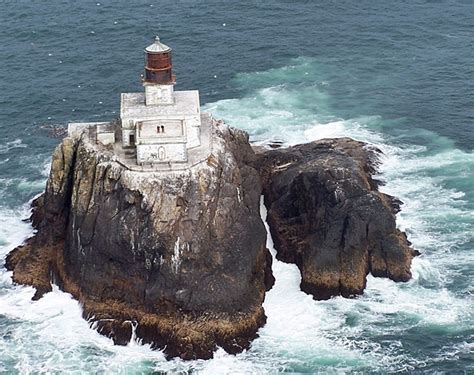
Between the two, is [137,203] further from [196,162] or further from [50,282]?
[50,282]

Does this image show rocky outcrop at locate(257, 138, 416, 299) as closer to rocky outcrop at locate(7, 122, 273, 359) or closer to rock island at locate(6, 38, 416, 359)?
rock island at locate(6, 38, 416, 359)

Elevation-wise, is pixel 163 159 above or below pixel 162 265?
above

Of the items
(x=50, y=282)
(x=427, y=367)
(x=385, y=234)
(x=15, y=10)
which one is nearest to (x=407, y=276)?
(x=385, y=234)

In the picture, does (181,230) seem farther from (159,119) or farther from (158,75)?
(158,75)

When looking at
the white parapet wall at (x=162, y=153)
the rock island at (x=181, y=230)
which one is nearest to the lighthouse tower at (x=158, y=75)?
the rock island at (x=181, y=230)

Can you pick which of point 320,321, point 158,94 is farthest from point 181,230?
point 320,321
